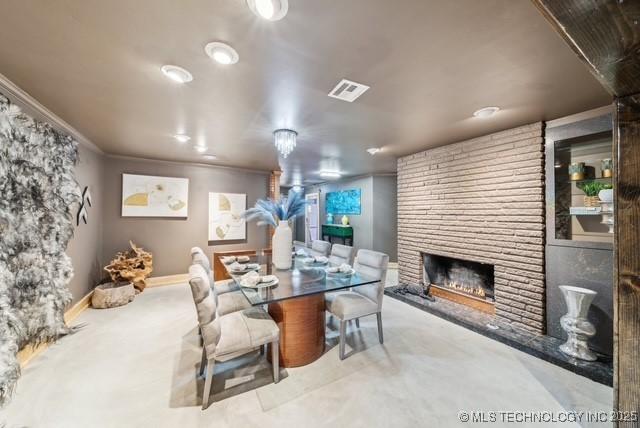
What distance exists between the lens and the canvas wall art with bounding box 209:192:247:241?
4.95 metres

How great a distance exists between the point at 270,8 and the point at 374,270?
2357mm

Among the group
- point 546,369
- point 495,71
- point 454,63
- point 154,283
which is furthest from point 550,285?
point 154,283

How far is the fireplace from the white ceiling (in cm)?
199

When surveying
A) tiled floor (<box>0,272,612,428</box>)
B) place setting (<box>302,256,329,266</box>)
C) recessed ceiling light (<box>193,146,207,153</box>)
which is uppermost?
recessed ceiling light (<box>193,146,207,153</box>)

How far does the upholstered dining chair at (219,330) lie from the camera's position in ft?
5.31

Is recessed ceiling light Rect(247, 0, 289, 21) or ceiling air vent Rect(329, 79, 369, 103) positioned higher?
ceiling air vent Rect(329, 79, 369, 103)

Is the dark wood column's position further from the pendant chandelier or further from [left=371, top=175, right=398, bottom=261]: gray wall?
[left=371, top=175, right=398, bottom=261]: gray wall

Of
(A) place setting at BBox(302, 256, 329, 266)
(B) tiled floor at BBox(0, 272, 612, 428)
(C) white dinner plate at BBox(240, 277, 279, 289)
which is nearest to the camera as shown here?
(B) tiled floor at BBox(0, 272, 612, 428)

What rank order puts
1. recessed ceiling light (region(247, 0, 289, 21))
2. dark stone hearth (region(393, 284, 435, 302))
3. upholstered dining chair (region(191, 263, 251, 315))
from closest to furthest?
recessed ceiling light (region(247, 0, 289, 21))
upholstered dining chair (region(191, 263, 251, 315))
dark stone hearth (region(393, 284, 435, 302))

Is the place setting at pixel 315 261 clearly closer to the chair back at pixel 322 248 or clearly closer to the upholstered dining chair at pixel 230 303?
the chair back at pixel 322 248

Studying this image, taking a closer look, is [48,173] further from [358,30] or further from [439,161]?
[439,161]

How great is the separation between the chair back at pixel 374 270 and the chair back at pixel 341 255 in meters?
0.24

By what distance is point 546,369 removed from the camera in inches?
82.6

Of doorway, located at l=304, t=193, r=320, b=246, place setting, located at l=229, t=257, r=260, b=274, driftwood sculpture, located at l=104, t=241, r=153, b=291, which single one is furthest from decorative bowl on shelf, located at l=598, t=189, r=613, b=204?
doorway, located at l=304, t=193, r=320, b=246
